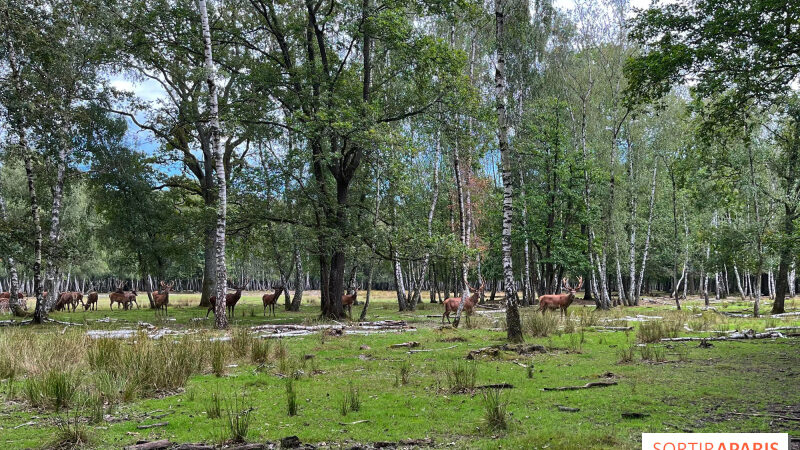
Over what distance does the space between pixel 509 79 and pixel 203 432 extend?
31.8 meters

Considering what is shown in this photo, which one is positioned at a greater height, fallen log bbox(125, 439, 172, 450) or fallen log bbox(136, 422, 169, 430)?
fallen log bbox(125, 439, 172, 450)

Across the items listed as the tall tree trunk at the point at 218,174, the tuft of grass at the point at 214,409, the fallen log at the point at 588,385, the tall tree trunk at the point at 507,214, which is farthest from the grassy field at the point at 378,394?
the tall tree trunk at the point at 218,174

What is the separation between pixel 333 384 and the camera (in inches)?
305

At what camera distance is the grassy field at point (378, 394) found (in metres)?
5.10

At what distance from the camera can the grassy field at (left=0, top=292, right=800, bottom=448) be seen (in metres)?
5.10

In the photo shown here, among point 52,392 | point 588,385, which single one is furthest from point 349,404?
point 52,392

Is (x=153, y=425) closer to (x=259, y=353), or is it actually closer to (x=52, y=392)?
(x=52, y=392)

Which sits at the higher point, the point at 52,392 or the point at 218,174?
the point at 218,174

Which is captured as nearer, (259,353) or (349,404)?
(349,404)

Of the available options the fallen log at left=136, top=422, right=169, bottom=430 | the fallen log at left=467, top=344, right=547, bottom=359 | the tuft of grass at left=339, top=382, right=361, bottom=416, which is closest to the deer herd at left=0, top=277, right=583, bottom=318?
the fallen log at left=467, top=344, right=547, bottom=359

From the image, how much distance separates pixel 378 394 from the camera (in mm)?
7078

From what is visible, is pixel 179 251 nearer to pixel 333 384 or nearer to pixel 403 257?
pixel 403 257

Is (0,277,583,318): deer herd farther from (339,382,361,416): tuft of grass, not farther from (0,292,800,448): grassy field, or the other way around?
(339,382,361,416): tuft of grass

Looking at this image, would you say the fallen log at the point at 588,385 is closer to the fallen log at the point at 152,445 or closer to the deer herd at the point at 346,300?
the fallen log at the point at 152,445
